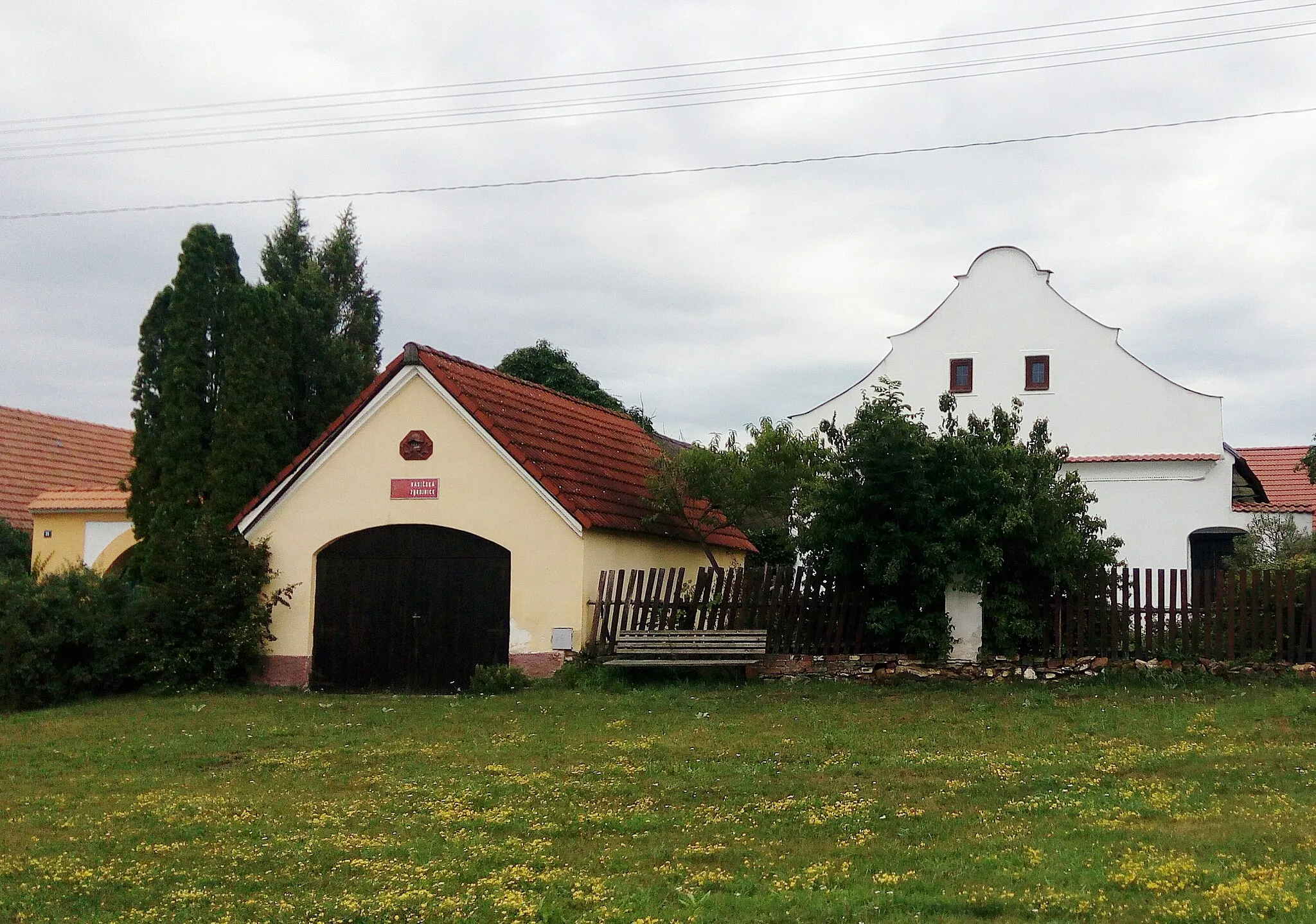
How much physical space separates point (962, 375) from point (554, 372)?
40.1ft

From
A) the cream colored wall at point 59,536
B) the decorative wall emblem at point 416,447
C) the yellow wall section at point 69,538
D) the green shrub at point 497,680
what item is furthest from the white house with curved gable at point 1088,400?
the cream colored wall at point 59,536

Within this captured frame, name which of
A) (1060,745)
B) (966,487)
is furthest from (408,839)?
(966,487)

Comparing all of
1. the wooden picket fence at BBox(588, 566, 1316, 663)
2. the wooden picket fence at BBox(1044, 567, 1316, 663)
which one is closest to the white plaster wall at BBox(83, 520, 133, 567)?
the wooden picket fence at BBox(588, 566, 1316, 663)

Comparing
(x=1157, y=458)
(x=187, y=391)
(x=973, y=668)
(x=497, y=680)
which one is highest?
(x=1157, y=458)

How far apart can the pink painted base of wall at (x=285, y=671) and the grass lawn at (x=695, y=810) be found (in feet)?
12.3

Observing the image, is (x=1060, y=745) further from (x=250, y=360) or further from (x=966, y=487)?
(x=250, y=360)

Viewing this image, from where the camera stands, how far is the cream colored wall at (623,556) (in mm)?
17969

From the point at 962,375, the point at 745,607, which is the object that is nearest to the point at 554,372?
the point at 962,375

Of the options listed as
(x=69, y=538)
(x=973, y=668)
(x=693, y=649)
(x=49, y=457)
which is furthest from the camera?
(x=49, y=457)

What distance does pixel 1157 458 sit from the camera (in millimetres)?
30469

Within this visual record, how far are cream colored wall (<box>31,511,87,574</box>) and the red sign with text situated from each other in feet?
39.0

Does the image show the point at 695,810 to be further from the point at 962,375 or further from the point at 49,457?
the point at 49,457

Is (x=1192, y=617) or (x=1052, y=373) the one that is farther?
(x=1052, y=373)

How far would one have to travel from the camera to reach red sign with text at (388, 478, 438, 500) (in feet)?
61.7
